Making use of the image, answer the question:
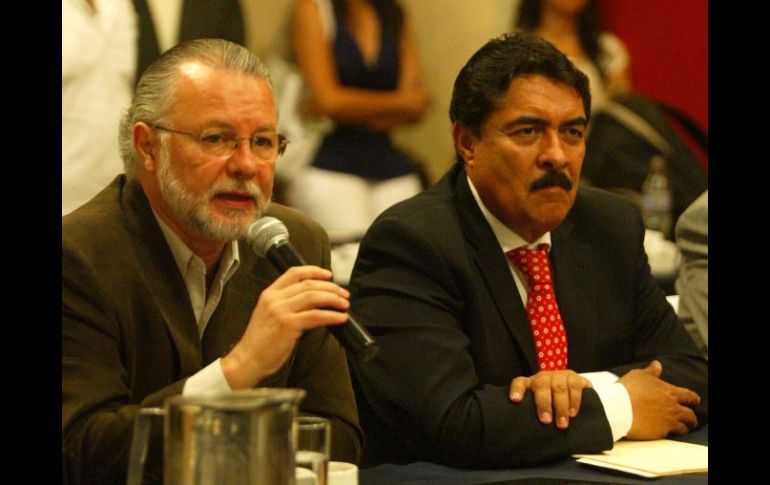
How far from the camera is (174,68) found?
5.90ft

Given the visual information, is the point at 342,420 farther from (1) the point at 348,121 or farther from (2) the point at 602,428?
(1) the point at 348,121

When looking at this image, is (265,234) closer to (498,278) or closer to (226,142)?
(226,142)

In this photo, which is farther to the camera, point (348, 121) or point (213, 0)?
point (348, 121)

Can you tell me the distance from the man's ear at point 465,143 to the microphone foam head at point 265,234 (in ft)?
2.27

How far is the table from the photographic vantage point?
1.61m

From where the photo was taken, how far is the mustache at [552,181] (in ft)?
6.96

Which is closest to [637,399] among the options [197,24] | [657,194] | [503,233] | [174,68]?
[503,233]

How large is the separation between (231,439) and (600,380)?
102cm

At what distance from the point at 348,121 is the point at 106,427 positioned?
285 cm

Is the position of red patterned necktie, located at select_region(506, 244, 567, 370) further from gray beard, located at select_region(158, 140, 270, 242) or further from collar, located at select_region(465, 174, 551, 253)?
gray beard, located at select_region(158, 140, 270, 242)

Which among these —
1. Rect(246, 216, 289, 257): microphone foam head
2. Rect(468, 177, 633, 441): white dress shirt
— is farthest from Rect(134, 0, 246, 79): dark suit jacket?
Rect(246, 216, 289, 257): microphone foam head

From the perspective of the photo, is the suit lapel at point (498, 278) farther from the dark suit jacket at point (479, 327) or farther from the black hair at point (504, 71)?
the black hair at point (504, 71)
